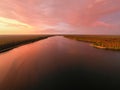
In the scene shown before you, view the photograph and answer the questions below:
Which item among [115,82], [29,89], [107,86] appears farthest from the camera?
[115,82]

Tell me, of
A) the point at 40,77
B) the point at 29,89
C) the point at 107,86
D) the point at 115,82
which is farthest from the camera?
the point at 40,77

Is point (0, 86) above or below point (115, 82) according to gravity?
above

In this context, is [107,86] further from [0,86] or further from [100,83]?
[0,86]

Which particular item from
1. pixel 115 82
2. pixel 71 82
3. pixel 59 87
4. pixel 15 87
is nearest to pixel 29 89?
pixel 15 87

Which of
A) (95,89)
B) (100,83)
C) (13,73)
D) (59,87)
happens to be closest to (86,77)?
(100,83)

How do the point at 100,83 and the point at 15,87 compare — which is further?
the point at 100,83

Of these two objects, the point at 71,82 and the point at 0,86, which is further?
the point at 71,82

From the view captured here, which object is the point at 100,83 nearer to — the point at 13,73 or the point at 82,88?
the point at 82,88

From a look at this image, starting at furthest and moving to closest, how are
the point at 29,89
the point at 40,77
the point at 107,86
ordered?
the point at 40,77 < the point at 107,86 < the point at 29,89

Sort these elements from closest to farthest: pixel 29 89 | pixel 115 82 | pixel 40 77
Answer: pixel 29 89 → pixel 115 82 → pixel 40 77
